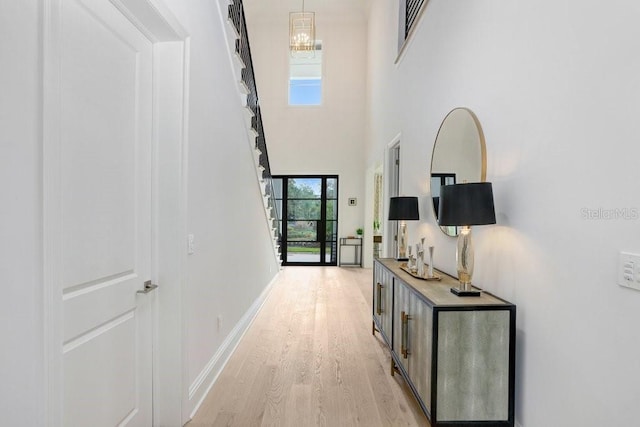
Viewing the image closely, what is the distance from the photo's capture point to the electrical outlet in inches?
44.8

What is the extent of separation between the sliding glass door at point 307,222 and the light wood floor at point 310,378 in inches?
150

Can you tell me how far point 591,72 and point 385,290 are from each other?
2191 mm

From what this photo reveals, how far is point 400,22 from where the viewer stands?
470 centimetres

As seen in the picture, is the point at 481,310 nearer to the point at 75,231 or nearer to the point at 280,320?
the point at 75,231

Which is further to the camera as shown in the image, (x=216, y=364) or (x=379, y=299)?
(x=379, y=299)

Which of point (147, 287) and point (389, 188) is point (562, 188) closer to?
point (147, 287)

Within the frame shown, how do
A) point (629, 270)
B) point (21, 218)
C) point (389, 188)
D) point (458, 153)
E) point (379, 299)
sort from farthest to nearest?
point (389, 188), point (379, 299), point (458, 153), point (629, 270), point (21, 218)

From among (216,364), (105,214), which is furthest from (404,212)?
(105,214)

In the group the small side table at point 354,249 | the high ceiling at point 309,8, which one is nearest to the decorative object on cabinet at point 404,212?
the small side table at point 354,249

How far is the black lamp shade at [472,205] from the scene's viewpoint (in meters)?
1.81

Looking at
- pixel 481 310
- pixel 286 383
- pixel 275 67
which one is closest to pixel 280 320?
pixel 286 383

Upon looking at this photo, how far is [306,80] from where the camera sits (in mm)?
8570

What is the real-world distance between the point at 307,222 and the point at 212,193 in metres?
5.80

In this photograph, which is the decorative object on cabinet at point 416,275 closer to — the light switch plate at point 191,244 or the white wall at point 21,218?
the light switch plate at point 191,244
